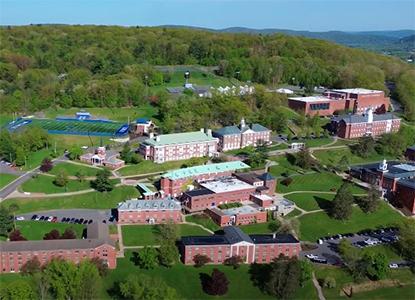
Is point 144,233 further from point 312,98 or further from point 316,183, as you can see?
point 312,98

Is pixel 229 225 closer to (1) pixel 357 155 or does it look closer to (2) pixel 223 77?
(1) pixel 357 155

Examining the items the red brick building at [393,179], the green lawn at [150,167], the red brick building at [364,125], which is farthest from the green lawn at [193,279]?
the red brick building at [364,125]

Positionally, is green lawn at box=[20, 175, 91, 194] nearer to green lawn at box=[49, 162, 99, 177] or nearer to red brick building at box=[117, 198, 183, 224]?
green lawn at box=[49, 162, 99, 177]

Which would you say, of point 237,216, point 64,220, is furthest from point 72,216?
point 237,216

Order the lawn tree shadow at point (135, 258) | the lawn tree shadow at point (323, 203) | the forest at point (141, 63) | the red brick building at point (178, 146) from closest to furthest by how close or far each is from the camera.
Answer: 1. the lawn tree shadow at point (135, 258)
2. the lawn tree shadow at point (323, 203)
3. the red brick building at point (178, 146)
4. the forest at point (141, 63)

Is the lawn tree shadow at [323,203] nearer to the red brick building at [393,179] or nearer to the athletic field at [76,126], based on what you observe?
the red brick building at [393,179]

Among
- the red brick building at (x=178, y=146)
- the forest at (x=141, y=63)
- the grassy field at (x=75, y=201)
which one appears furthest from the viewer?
the forest at (x=141, y=63)
